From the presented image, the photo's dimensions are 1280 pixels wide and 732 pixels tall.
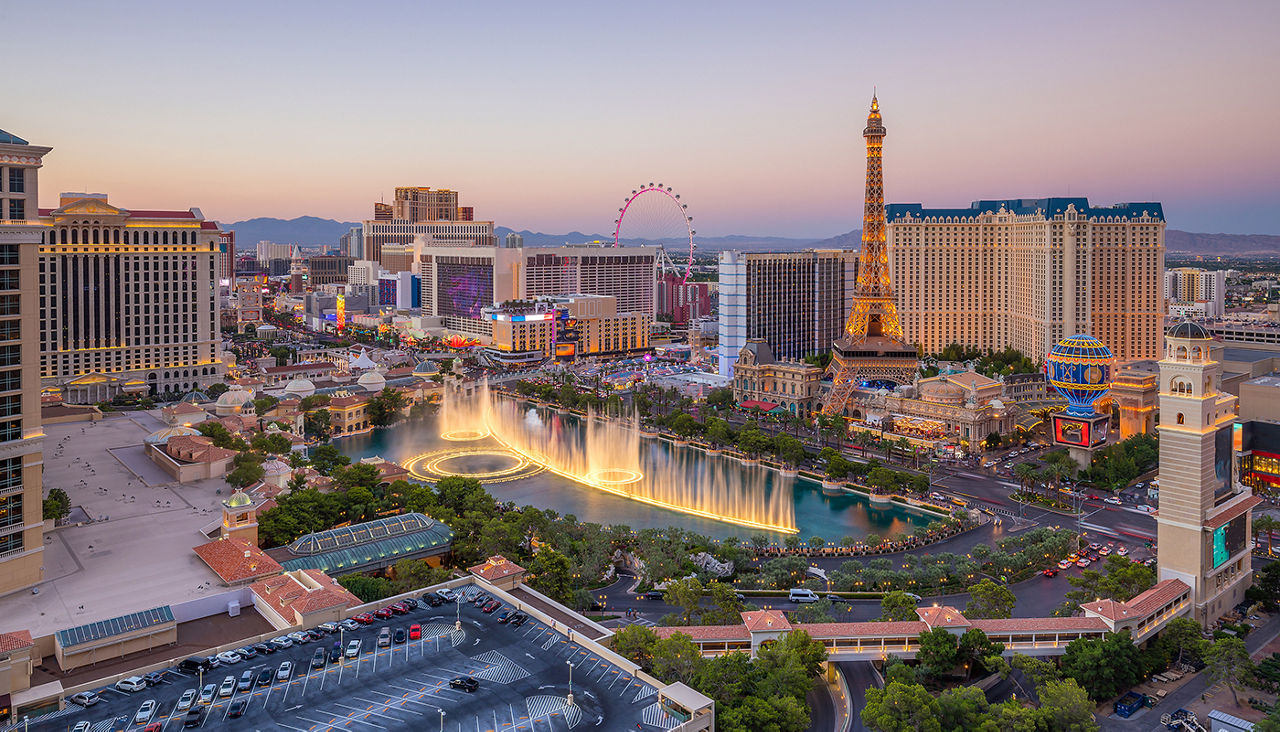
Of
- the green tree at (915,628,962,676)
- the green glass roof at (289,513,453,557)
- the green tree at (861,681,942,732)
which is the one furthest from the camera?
the green glass roof at (289,513,453,557)

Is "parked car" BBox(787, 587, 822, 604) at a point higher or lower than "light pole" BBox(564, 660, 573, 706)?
lower

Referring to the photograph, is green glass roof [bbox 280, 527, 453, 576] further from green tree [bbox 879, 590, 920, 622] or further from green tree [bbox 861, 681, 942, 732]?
green tree [bbox 861, 681, 942, 732]

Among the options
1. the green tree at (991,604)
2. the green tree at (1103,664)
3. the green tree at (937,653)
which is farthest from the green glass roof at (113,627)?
the green tree at (1103,664)

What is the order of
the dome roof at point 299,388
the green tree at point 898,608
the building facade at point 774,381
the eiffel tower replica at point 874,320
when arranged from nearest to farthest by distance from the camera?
the green tree at point 898,608 → the dome roof at point 299,388 → the building facade at point 774,381 → the eiffel tower replica at point 874,320

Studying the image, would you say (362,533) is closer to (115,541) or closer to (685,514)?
(115,541)

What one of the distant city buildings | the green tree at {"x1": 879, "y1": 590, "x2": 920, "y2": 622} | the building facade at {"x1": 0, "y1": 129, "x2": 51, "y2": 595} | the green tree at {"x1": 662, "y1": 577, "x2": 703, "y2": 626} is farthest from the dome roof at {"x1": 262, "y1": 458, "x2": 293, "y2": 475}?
the distant city buildings

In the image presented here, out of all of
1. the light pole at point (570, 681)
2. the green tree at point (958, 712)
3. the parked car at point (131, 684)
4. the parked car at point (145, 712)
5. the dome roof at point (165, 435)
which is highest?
the dome roof at point (165, 435)

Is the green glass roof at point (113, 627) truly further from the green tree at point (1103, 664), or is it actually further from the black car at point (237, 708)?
the green tree at point (1103, 664)
